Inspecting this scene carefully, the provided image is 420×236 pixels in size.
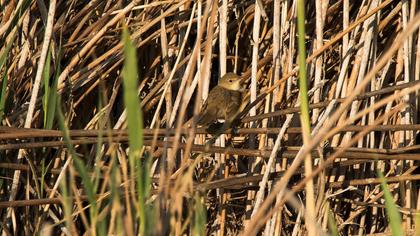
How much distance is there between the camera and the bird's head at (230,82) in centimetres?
405

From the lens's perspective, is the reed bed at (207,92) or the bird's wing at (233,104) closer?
the reed bed at (207,92)

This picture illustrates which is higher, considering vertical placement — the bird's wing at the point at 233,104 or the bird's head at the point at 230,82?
the bird's head at the point at 230,82

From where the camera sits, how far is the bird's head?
13.3ft

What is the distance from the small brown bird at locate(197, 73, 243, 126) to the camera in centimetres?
401

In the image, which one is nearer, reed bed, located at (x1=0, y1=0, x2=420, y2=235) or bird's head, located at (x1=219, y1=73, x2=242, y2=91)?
reed bed, located at (x1=0, y1=0, x2=420, y2=235)

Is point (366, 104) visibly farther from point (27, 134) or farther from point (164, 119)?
point (27, 134)

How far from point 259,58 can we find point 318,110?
0.47m

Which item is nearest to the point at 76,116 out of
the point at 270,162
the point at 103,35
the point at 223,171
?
the point at 103,35

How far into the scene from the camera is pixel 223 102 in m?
4.07

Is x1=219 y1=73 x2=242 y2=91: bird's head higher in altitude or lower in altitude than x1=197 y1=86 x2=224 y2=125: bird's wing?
higher

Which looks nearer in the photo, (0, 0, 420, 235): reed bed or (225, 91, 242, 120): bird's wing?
(0, 0, 420, 235): reed bed

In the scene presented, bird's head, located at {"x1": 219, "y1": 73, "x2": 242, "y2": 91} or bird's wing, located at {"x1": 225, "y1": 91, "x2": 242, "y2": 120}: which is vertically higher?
bird's head, located at {"x1": 219, "y1": 73, "x2": 242, "y2": 91}

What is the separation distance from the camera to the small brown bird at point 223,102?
401 centimetres

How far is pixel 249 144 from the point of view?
4168mm
